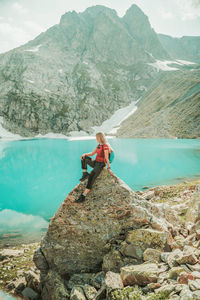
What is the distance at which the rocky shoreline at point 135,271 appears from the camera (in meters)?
4.82

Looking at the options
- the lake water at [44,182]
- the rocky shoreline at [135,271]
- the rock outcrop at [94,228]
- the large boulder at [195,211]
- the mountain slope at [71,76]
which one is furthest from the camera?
the mountain slope at [71,76]

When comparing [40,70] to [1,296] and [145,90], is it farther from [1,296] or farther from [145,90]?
[1,296]

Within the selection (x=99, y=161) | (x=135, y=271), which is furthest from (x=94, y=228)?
(x=99, y=161)

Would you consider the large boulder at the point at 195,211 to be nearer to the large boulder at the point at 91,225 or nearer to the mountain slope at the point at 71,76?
the large boulder at the point at 91,225

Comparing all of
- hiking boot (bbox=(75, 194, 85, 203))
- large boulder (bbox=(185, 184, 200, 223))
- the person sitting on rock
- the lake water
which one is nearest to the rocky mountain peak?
hiking boot (bbox=(75, 194, 85, 203))

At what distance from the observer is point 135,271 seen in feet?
17.8

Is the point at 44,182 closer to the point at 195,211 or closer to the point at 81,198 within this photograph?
the point at 81,198

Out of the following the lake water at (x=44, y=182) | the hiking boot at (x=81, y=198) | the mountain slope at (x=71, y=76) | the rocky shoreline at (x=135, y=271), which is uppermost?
the mountain slope at (x=71, y=76)

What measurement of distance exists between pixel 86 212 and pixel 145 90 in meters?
174

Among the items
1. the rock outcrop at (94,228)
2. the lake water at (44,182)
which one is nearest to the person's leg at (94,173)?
the rock outcrop at (94,228)

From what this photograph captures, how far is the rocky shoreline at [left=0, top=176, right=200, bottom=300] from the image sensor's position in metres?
4.82

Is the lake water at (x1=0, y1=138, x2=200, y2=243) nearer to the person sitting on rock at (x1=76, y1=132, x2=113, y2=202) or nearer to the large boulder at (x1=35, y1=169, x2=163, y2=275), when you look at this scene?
the large boulder at (x1=35, y1=169, x2=163, y2=275)

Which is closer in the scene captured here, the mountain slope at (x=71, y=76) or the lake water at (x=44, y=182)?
the lake water at (x=44, y=182)

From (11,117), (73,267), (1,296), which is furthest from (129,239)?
(11,117)
